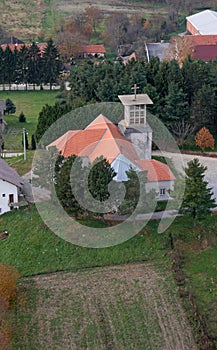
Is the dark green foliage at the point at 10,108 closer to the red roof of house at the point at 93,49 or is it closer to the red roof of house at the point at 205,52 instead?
the red roof of house at the point at 205,52

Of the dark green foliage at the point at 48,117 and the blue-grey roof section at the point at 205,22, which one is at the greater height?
the dark green foliage at the point at 48,117

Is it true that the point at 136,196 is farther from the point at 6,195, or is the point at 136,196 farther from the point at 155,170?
the point at 6,195

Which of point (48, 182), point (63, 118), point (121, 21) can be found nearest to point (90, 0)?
point (121, 21)

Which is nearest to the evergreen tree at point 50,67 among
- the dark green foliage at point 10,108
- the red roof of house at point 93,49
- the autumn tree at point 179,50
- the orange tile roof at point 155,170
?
the dark green foliage at point 10,108

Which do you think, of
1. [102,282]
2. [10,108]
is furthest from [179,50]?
[102,282]

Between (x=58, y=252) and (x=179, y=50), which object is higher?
(x=179, y=50)
